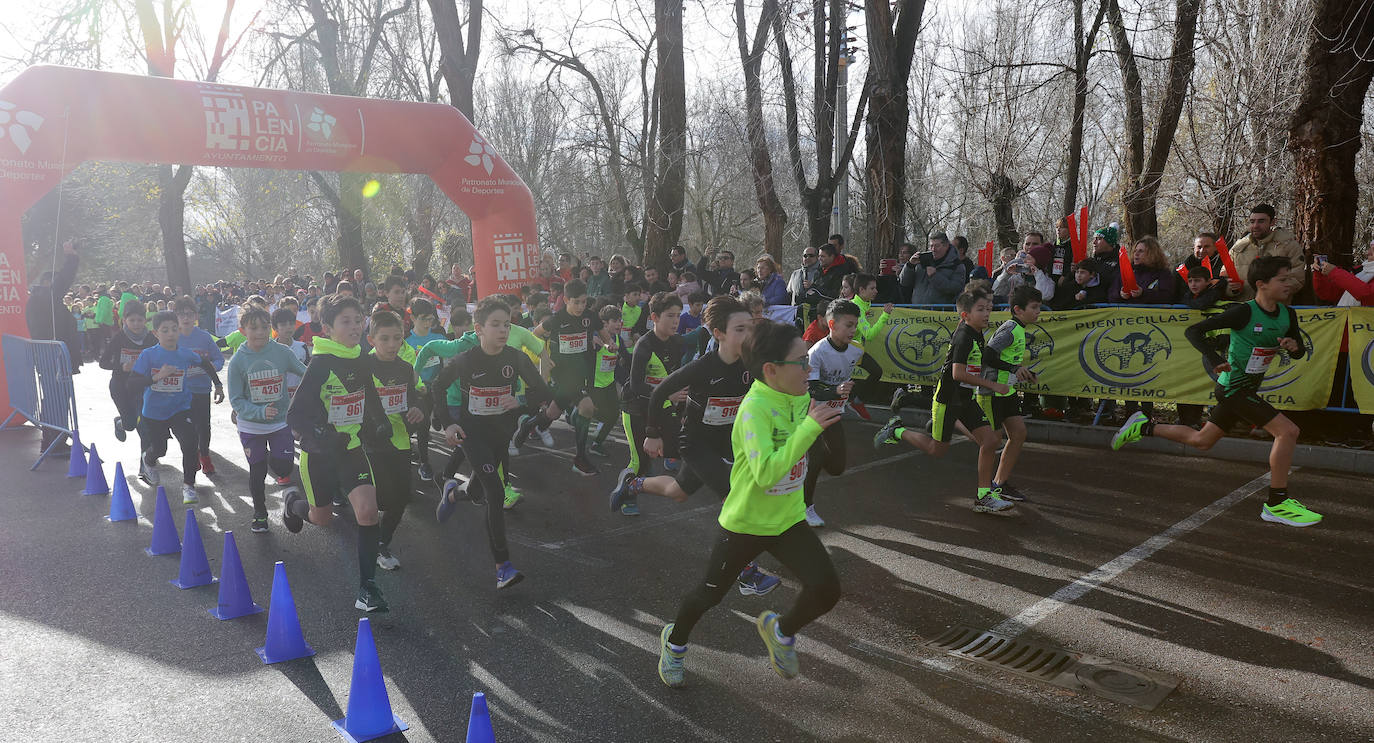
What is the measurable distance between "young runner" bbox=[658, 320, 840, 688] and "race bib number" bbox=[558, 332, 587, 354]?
534 cm

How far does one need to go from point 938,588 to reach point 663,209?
1364 cm

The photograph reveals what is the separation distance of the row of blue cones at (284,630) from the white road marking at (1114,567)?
310cm

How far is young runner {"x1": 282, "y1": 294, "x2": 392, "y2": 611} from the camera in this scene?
5629 mm

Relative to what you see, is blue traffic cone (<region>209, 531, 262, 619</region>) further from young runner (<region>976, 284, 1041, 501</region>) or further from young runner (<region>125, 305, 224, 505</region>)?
young runner (<region>976, 284, 1041, 501</region>)

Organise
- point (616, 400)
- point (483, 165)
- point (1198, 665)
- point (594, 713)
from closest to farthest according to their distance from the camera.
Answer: point (594, 713)
point (1198, 665)
point (616, 400)
point (483, 165)

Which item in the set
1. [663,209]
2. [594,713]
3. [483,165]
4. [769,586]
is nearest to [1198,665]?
[769,586]

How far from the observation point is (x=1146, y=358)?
387 inches

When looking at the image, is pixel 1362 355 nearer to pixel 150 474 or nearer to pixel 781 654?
pixel 781 654

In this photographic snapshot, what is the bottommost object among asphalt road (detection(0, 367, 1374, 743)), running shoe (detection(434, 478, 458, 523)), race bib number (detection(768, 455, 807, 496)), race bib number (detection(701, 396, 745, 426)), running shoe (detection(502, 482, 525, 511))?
asphalt road (detection(0, 367, 1374, 743))

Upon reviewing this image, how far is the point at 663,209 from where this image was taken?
18328 mm

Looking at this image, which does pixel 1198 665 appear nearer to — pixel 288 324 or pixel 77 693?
pixel 77 693

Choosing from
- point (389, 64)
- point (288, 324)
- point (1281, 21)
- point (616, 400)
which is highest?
point (389, 64)

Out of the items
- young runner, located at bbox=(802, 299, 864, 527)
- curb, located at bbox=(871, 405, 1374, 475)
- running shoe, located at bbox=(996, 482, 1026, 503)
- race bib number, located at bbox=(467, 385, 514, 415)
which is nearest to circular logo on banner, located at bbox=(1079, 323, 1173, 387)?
curb, located at bbox=(871, 405, 1374, 475)

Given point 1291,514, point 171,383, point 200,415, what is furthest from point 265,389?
point 1291,514
